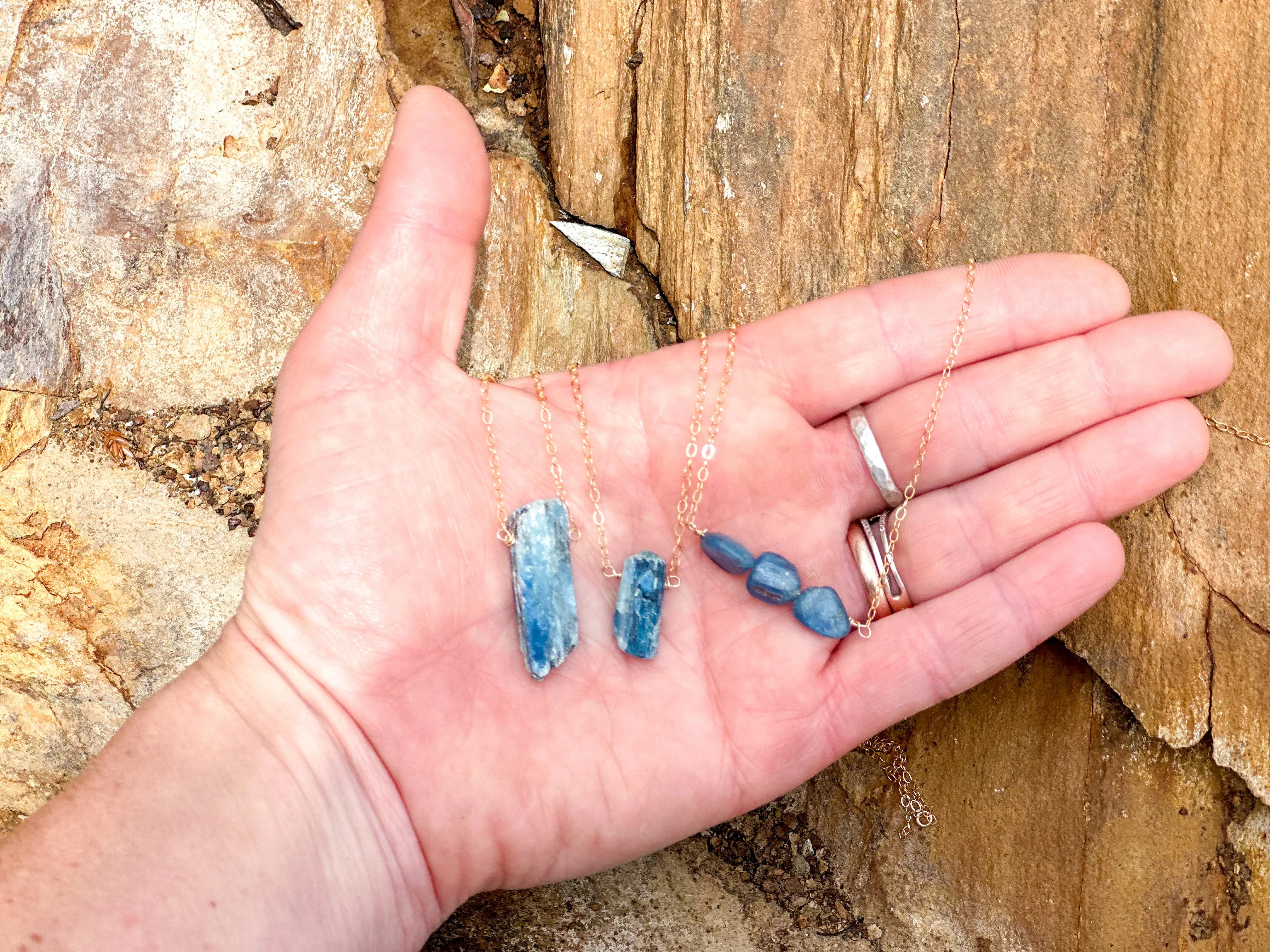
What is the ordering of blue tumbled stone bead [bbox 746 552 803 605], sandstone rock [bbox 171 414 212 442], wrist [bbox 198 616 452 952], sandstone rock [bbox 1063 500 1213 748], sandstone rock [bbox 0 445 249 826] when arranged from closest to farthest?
1. wrist [bbox 198 616 452 952]
2. blue tumbled stone bead [bbox 746 552 803 605]
3. sandstone rock [bbox 1063 500 1213 748]
4. sandstone rock [bbox 0 445 249 826]
5. sandstone rock [bbox 171 414 212 442]

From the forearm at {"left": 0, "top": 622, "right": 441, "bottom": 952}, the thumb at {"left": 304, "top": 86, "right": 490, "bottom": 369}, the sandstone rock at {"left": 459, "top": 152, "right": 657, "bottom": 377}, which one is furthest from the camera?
the sandstone rock at {"left": 459, "top": 152, "right": 657, "bottom": 377}

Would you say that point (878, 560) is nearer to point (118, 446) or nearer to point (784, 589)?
point (784, 589)

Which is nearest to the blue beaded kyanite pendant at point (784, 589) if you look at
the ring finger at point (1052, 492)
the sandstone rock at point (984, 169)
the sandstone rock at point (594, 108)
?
the ring finger at point (1052, 492)

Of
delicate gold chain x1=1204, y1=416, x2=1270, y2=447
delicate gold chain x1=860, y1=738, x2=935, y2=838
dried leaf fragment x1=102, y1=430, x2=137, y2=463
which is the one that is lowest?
delicate gold chain x1=860, y1=738, x2=935, y2=838

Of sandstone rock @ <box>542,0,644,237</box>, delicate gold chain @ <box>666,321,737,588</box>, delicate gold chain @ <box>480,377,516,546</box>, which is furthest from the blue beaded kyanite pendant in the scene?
sandstone rock @ <box>542,0,644,237</box>

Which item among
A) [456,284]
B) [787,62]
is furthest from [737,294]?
[456,284]

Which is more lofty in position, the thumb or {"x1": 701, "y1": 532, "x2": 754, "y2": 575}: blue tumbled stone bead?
the thumb

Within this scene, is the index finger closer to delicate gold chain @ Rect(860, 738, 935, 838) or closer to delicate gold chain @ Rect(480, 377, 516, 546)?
delicate gold chain @ Rect(480, 377, 516, 546)
